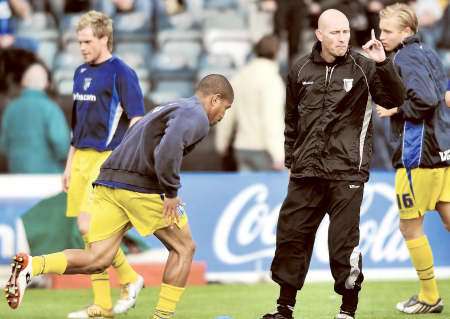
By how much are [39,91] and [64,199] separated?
7.60 feet

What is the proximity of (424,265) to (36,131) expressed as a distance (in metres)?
5.90

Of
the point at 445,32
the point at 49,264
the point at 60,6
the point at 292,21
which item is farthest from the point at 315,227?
the point at 60,6

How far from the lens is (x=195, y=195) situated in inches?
509

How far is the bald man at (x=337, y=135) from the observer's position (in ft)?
28.3

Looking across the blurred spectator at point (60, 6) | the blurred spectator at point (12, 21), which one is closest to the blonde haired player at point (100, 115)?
the blurred spectator at point (12, 21)

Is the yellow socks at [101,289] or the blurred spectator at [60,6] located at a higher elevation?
the blurred spectator at [60,6]

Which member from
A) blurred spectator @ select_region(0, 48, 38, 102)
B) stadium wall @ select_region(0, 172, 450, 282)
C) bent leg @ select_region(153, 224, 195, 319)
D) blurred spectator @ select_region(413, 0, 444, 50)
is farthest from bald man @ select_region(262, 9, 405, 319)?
blurred spectator @ select_region(413, 0, 444, 50)

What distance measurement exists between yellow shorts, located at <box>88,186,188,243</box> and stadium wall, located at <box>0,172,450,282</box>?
3.86m

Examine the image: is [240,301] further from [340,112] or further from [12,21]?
[12,21]

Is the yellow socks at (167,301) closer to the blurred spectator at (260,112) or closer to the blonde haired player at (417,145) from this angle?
the blonde haired player at (417,145)

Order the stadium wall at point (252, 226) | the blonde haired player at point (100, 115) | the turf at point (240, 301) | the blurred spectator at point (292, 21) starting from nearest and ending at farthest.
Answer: the blonde haired player at point (100, 115) < the turf at point (240, 301) < the stadium wall at point (252, 226) < the blurred spectator at point (292, 21)

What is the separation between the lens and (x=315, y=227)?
8.95 meters

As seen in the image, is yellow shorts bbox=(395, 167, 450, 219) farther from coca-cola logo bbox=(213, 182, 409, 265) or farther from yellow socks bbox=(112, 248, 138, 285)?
coca-cola logo bbox=(213, 182, 409, 265)

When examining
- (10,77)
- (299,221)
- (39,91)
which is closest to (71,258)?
(299,221)
